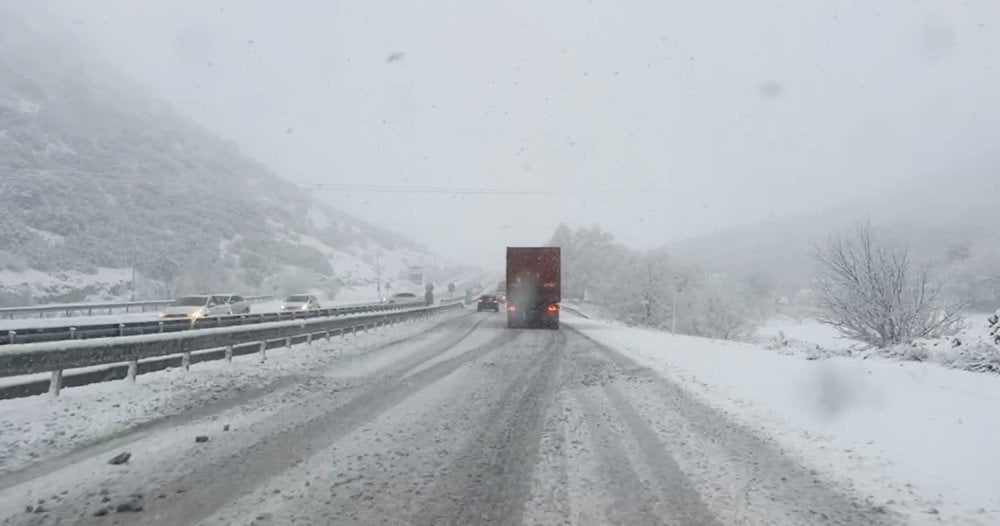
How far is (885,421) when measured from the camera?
8062mm

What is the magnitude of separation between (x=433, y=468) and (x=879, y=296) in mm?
21911

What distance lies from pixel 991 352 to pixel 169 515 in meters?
13.1

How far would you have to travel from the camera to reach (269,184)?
132 metres

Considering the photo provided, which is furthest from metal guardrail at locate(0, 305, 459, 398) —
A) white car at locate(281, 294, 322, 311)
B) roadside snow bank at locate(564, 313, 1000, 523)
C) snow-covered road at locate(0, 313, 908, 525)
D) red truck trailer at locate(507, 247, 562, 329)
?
white car at locate(281, 294, 322, 311)

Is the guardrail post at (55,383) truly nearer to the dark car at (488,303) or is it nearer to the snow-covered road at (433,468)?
the snow-covered road at (433,468)

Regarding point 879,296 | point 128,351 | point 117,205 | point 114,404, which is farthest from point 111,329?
point 117,205

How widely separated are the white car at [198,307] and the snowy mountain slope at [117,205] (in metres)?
21.6

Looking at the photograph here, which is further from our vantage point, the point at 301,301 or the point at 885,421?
the point at 301,301

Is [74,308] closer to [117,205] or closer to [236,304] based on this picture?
[236,304]

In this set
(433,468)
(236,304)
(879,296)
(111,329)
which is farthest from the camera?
(236,304)

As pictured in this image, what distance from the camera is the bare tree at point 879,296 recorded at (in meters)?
22.2

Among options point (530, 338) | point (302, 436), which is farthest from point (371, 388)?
point (530, 338)

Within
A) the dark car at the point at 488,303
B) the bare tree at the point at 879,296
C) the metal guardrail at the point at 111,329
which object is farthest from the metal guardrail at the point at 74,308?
the bare tree at the point at 879,296

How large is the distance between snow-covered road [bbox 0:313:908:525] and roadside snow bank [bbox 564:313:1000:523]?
47 cm
